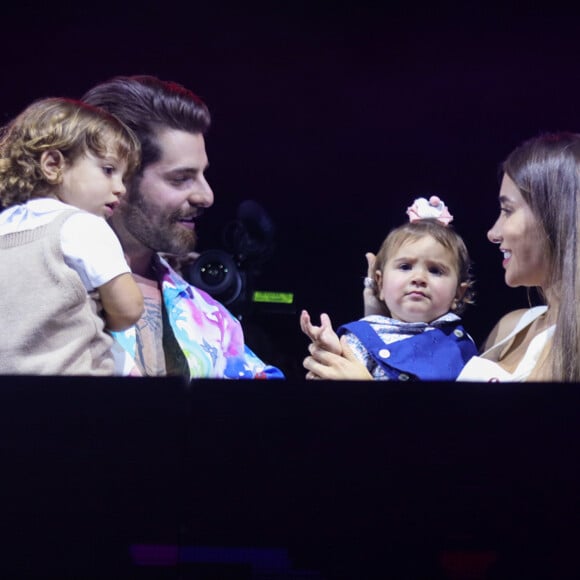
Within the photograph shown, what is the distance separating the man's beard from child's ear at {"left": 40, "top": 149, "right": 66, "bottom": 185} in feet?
0.98

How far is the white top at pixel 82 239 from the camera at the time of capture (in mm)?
2184

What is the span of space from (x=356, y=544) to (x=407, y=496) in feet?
0.38

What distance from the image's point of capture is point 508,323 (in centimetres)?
250

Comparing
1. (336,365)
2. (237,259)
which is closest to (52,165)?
(237,259)

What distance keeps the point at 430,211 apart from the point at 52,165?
1.08m

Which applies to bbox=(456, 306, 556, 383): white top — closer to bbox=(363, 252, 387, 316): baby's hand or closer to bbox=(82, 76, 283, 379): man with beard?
bbox=(363, 252, 387, 316): baby's hand

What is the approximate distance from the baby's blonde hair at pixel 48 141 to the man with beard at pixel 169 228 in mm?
129

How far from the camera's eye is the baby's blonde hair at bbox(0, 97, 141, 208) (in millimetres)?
2336

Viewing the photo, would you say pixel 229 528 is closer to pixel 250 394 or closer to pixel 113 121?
pixel 250 394

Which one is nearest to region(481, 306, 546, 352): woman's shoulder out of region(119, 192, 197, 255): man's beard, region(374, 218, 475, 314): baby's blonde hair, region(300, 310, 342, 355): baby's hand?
region(374, 218, 475, 314): baby's blonde hair

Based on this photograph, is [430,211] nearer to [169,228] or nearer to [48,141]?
[169,228]

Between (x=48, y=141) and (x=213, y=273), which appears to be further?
(x=213, y=273)

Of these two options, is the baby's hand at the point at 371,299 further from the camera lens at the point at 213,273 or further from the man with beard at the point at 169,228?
the camera lens at the point at 213,273

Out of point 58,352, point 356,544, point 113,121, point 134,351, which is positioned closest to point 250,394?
point 356,544
